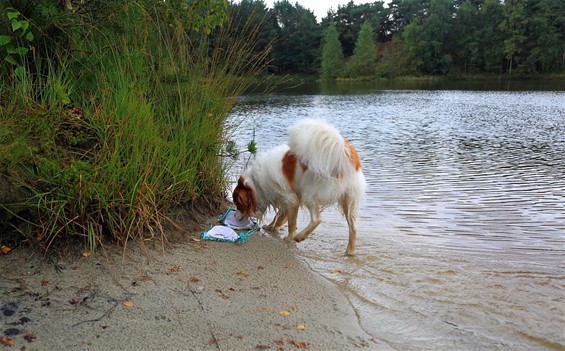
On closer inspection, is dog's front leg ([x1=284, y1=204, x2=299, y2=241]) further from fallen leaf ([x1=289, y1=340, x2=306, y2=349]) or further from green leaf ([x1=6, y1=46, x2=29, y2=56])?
green leaf ([x1=6, y1=46, x2=29, y2=56])

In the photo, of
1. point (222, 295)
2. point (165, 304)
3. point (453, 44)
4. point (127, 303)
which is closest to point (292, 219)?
point (222, 295)

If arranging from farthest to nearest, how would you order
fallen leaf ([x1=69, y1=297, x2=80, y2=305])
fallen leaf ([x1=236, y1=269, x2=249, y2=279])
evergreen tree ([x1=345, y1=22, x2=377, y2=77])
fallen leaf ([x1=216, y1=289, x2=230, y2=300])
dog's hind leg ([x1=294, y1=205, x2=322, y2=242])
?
evergreen tree ([x1=345, y1=22, x2=377, y2=77]) < dog's hind leg ([x1=294, y1=205, x2=322, y2=242]) < fallen leaf ([x1=236, y1=269, x2=249, y2=279]) < fallen leaf ([x1=216, y1=289, x2=230, y2=300]) < fallen leaf ([x1=69, y1=297, x2=80, y2=305])

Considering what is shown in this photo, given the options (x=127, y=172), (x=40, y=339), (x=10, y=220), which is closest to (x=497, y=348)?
(x=40, y=339)

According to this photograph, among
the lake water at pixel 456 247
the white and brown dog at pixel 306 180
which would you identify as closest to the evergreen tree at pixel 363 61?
the lake water at pixel 456 247

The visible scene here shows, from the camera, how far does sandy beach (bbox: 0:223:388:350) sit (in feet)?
8.93

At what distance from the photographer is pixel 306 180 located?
5.03 meters

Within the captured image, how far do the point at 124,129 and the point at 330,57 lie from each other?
262 feet

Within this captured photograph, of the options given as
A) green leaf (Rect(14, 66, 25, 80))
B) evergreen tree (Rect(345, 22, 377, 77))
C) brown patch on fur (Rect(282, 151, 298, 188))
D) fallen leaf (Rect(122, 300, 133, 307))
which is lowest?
fallen leaf (Rect(122, 300, 133, 307))

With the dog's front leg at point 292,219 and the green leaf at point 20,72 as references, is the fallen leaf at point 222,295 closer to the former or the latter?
the dog's front leg at point 292,219

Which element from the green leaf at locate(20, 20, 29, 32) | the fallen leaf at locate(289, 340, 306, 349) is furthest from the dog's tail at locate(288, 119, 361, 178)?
the green leaf at locate(20, 20, 29, 32)

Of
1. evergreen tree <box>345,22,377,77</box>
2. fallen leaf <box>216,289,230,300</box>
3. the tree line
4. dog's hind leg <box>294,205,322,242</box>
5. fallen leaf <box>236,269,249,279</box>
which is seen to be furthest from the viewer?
evergreen tree <box>345,22,377,77</box>

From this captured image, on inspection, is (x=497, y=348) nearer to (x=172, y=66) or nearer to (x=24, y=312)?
(x=24, y=312)

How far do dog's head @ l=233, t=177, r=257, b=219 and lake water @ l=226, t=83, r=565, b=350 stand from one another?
2.50ft

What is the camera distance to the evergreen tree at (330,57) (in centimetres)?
A: 7912
